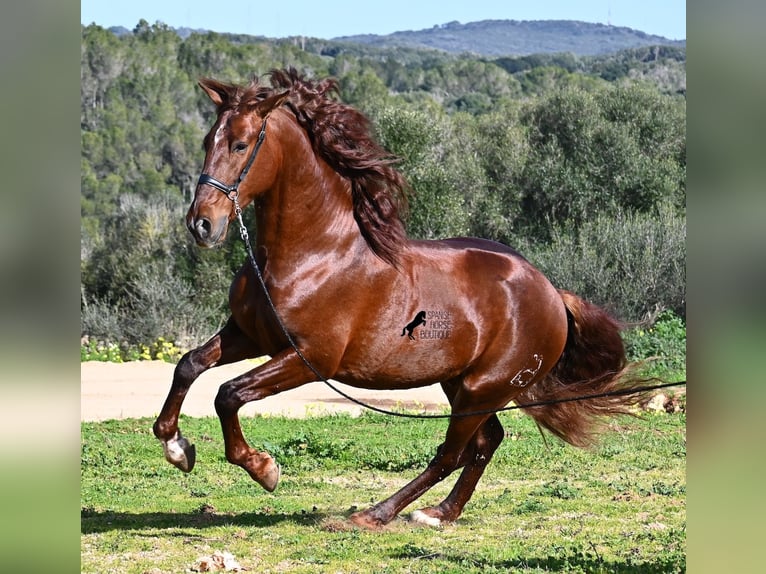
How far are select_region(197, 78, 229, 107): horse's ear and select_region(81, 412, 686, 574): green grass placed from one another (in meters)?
2.44

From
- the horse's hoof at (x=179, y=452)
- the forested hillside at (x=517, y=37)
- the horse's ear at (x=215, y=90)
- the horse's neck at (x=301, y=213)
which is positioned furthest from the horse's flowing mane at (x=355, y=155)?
the forested hillside at (x=517, y=37)

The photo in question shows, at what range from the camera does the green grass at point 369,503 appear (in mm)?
5621

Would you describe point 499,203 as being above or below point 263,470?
above

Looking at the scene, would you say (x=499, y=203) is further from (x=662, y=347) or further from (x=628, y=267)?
(x=662, y=347)

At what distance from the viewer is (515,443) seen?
30.8 feet

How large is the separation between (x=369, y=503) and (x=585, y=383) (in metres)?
1.68

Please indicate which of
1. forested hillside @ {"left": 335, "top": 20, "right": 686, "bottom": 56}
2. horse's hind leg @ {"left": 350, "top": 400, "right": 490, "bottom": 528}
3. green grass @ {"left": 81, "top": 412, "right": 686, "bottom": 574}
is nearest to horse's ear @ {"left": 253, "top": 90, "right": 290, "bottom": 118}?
horse's hind leg @ {"left": 350, "top": 400, "right": 490, "bottom": 528}

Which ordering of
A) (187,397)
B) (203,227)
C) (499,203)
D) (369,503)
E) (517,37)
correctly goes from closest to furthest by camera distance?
(203,227) → (369,503) → (187,397) → (499,203) → (517,37)

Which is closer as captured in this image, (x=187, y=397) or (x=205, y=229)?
(x=205, y=229)

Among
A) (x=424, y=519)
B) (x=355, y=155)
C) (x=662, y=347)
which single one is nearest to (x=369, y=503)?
(x=424, y=519)

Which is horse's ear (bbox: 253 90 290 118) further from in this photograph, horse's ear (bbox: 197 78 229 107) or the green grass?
the green grass

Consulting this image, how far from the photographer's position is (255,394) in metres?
5.54
